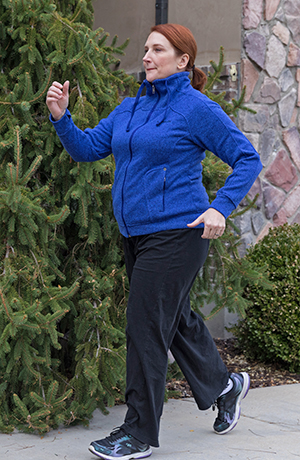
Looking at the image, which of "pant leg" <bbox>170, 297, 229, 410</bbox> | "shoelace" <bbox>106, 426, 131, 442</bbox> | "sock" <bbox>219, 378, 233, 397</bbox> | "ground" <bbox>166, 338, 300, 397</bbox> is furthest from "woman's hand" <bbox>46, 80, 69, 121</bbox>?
"ground" <bbox>166, 338, 300, 397</bbox>

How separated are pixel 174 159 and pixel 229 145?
25cm

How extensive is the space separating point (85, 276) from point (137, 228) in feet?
2.50

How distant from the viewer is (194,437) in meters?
3.01

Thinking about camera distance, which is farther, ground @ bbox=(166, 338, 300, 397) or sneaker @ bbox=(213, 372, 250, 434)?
ground @ bbox=(166, 338, 300, 397)

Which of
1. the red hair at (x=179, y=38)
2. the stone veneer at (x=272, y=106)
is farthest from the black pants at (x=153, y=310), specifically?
the stone veneer at (x=272, y=106)

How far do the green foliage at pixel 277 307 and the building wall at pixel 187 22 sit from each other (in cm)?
167

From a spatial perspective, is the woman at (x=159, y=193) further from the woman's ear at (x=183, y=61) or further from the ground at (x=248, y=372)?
the ground at (x=248, y=372)

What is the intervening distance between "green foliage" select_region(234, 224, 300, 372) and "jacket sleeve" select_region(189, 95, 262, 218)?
1.68 metres

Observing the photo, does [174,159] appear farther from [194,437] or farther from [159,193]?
[194,437]

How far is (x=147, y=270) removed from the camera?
2609 millimetres

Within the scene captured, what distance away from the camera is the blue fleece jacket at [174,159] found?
255 centimetres

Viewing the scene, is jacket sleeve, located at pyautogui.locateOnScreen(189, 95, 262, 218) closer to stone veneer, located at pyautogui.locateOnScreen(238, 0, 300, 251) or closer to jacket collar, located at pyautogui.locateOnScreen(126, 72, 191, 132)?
jacket collar, located at pyautogui.locateOnScreen(126, 72, 191, 132)

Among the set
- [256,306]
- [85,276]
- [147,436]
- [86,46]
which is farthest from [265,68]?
[147,436]

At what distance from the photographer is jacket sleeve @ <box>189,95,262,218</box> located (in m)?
2.51
